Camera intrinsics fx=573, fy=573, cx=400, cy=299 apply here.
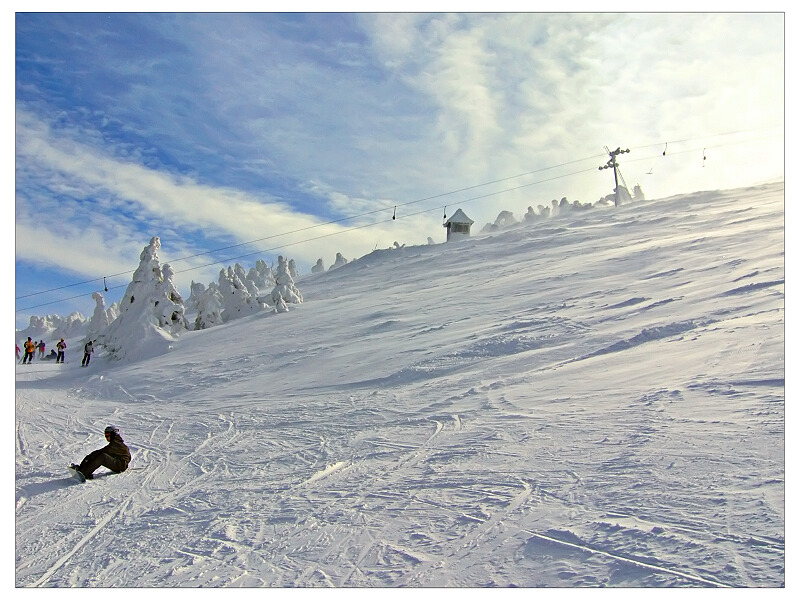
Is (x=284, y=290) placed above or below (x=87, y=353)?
above

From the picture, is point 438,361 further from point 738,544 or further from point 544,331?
point 738,544

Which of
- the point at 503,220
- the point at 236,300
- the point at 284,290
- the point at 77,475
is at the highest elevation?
the point at 503,220

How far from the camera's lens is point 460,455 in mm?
7660

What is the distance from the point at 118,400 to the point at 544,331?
12493 mm

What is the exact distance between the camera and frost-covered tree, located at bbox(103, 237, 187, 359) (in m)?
26.4

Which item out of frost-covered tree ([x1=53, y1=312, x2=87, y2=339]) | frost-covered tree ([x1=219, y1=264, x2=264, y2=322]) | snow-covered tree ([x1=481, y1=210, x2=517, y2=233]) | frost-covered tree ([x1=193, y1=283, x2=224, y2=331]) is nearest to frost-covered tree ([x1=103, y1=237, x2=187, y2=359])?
frost-covered tree ([x1=219, y1=264, x2=264, y2=322])

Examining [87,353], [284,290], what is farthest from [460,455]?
[87,353]

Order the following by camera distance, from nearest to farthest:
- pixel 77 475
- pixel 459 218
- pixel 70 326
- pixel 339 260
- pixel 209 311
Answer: pixel 77 475, pixel 209 311, pixel 459 218, pixel 339 260, pixel 70 326

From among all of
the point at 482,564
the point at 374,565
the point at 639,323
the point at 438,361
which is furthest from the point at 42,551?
the point at 639,323

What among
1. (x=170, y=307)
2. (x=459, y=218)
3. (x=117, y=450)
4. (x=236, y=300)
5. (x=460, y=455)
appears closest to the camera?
(x=460, y=455)

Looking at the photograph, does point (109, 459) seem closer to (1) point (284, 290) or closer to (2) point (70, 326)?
(1) point (284, 290)

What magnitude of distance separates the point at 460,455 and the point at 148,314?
23491 millimetres

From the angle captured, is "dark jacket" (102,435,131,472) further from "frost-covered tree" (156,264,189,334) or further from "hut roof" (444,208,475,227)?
"hut roof" (444,208,475,227)

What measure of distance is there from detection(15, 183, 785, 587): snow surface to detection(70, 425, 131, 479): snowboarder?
225 mm
